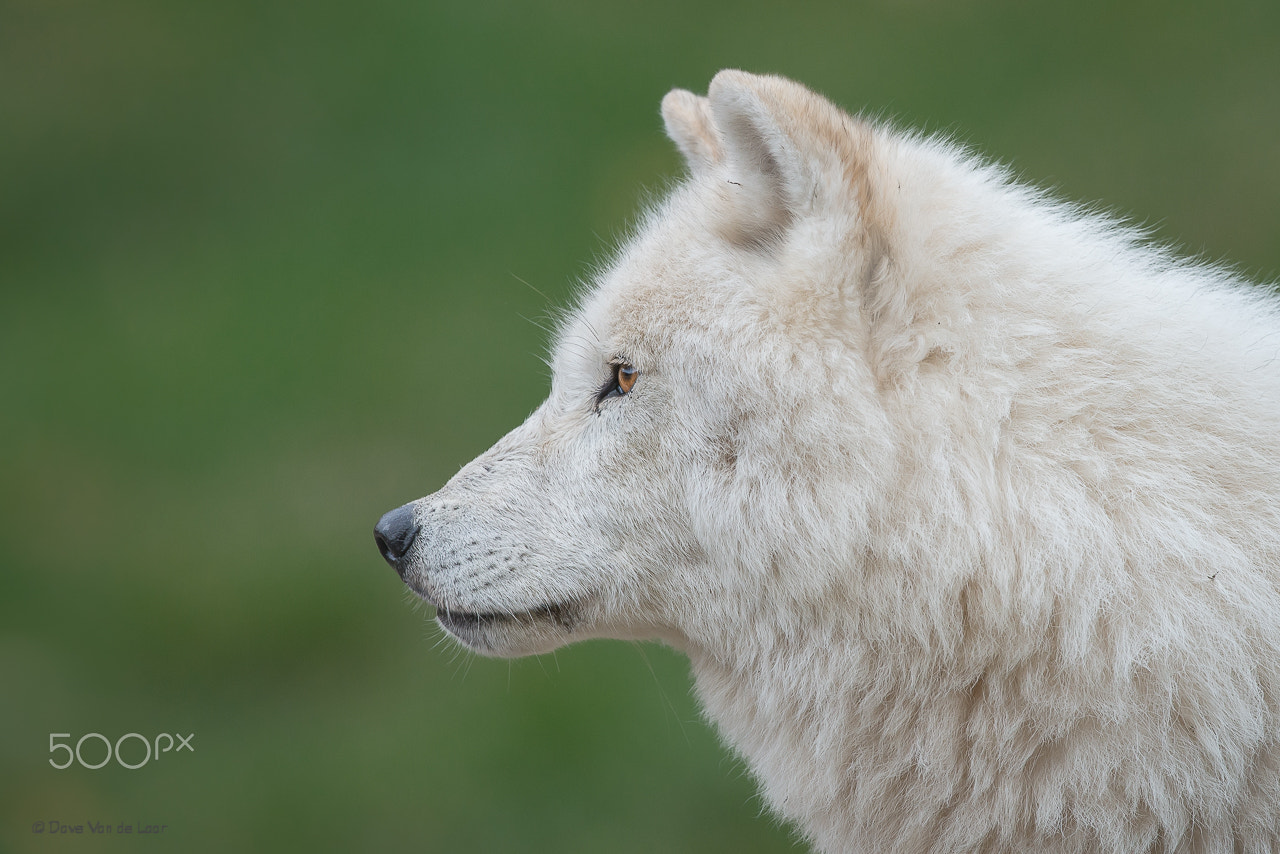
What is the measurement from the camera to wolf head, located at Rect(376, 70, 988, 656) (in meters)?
2.72

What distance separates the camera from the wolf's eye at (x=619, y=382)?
10.1 feet

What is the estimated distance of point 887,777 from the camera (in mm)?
2846

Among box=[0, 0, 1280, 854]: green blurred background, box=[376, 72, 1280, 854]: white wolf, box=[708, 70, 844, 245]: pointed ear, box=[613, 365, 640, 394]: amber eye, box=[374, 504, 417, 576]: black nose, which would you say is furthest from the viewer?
box=[0, 0, 1280, 854]: green blurred background

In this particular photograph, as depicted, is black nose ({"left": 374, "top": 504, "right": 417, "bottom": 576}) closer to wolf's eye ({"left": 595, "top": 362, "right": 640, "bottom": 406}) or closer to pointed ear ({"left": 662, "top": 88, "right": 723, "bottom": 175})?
wolf's eye ({"left": 595, "top": 362, "right": 640, "bottom": 406})

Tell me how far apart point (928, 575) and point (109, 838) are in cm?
564

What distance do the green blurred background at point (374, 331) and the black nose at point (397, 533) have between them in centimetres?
214

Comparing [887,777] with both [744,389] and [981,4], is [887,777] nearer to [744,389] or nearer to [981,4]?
[744,389]

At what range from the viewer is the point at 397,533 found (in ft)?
10.7

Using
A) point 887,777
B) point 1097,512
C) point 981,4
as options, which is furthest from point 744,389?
point 981,4
